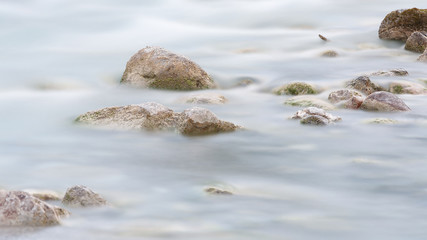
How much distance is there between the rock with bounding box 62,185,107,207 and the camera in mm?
5586

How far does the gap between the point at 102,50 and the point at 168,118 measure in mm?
5235

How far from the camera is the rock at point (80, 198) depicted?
220 inches

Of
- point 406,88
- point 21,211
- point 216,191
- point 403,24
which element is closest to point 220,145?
point 216,191

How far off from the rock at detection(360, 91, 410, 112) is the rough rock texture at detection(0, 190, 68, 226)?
4.60m

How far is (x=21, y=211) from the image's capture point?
5059 millimetres

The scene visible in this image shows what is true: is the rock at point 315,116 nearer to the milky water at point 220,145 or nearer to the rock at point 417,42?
the milky water at point 220,145

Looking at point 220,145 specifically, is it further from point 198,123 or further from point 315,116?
point 315,116

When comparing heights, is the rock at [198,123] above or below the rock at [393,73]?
below

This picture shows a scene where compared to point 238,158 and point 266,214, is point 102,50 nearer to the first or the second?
point 238,158

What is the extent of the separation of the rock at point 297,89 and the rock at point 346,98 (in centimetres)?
55

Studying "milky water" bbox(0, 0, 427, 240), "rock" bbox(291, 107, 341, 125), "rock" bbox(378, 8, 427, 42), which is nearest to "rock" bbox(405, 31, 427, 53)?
"milky water" bbox(0, 0, 427, 240)

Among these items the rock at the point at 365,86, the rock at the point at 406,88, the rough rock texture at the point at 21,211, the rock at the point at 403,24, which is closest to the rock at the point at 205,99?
the rock at the point at 365,86

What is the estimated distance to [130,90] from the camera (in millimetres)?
10141

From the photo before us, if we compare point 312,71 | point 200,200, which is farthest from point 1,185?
point 312,71
